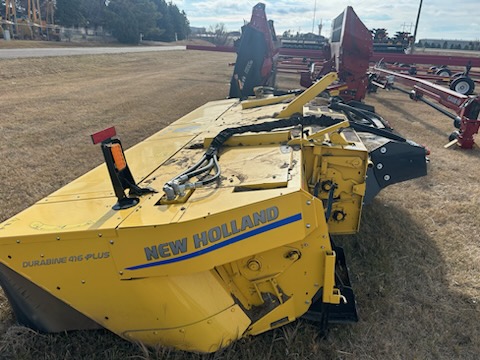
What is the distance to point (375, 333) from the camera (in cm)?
230

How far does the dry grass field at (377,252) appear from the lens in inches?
83.4

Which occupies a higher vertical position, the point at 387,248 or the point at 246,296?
the point at 246,296

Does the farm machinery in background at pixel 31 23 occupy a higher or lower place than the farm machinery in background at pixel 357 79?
higher

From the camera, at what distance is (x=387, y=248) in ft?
10.4

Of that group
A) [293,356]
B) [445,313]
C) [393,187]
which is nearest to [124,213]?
[293,356]

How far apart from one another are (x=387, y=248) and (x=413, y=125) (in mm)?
5931

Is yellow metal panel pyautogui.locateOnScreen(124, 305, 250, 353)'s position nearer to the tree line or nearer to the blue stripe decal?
the blue stripe decal

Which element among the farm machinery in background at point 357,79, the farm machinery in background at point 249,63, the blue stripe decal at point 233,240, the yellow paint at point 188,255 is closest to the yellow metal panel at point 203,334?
the yellow paint at point 188,255

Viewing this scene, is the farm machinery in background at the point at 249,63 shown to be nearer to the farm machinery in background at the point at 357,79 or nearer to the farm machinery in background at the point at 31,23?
the farm machinery in background at the point at 357,79

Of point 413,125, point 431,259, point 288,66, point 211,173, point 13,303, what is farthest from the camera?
point 288,66

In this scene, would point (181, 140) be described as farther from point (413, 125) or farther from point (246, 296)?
point (413, 125)

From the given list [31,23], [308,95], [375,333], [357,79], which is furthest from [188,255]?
[31,23]

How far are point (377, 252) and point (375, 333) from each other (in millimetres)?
928

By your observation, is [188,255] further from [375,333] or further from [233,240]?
[375,333]
